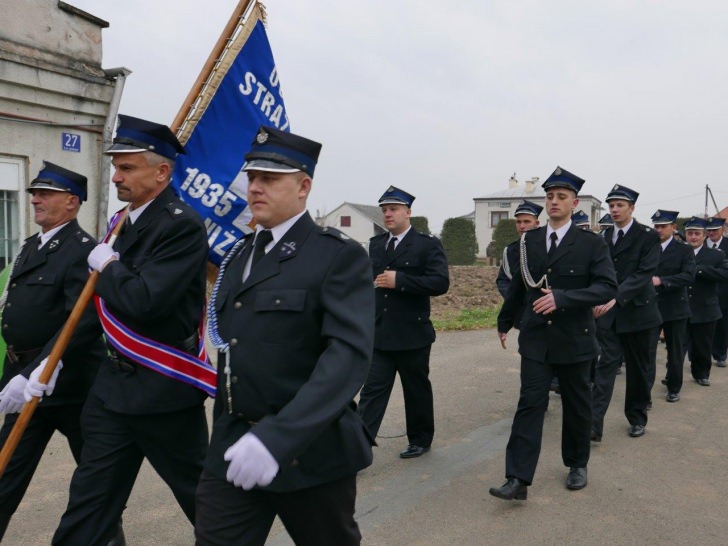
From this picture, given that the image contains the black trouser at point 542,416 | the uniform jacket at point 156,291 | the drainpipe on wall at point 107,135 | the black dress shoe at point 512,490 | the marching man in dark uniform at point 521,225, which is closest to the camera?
the uniform jacket at point 156,291

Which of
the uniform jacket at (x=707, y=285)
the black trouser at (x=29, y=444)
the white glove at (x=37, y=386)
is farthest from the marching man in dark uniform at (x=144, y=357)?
the uniform jacket at (x=707, y=285)

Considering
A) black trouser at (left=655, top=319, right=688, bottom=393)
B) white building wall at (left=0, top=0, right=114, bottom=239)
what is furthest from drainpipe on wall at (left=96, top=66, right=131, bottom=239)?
black trouser at (left=655, top=319, right=688, bottom=393)

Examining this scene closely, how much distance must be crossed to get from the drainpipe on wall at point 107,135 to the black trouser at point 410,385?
16.9 ft

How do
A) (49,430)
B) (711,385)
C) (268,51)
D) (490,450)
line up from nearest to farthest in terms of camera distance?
1. (49,430)
2. (268,51)
3. (490,450)
4. (711,385)

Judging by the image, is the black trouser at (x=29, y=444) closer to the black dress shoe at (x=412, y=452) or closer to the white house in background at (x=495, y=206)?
the black dress shoe at (x=412, y=452)

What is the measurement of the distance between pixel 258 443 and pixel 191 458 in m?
1.29

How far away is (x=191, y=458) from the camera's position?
329 centimetres

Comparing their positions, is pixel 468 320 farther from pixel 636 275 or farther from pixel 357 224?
pixel 357 224

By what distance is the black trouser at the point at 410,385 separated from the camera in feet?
18.0

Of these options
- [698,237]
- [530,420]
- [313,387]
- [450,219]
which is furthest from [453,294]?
[450,219]

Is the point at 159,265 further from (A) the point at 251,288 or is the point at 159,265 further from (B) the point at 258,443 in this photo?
(B) the point at 258,443

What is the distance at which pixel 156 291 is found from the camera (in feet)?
9.75

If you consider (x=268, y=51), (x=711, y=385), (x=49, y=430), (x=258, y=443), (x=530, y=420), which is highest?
(x=268, y=51)

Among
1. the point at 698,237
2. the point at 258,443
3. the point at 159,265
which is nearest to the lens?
the point at 258,443
